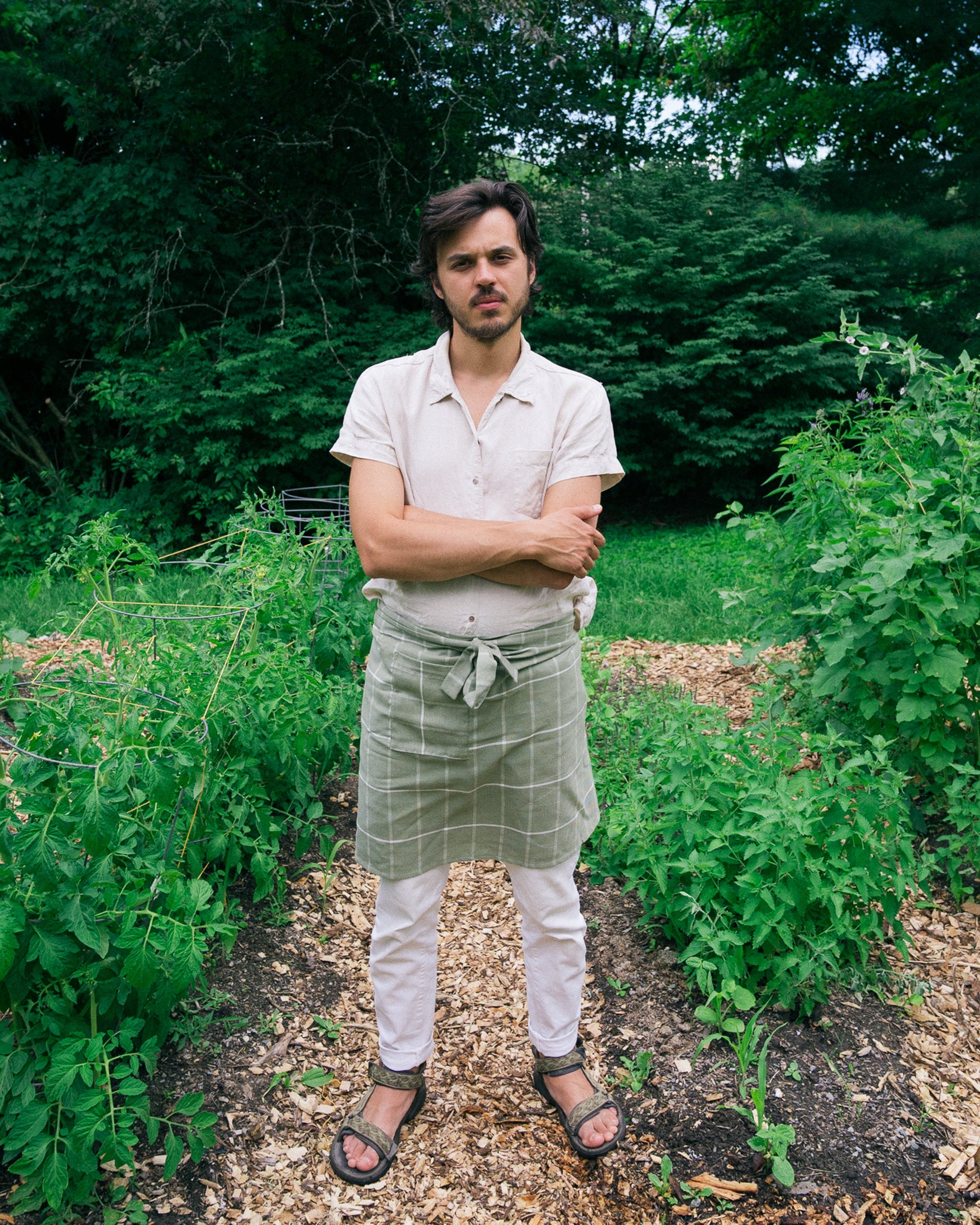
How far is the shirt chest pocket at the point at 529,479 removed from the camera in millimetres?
1803

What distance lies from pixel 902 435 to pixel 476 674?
6.64 feet

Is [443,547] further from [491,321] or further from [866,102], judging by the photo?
[866,102]

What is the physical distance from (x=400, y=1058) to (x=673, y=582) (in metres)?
4.85

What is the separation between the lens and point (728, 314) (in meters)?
8.84

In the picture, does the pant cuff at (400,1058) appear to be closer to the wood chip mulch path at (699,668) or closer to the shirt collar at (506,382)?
the shirt collar at (506,382)

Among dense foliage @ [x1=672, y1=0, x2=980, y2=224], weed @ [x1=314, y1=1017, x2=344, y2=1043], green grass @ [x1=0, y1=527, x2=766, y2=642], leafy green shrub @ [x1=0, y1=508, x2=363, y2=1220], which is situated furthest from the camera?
dense foliage @ [x1=672, y1=0, x2=980, y2=224]

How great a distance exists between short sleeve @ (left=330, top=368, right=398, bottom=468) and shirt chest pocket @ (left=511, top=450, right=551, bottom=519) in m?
0.25

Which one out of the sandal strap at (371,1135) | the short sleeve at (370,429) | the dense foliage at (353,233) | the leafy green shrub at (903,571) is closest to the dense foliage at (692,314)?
the dense foliage at (353,233)

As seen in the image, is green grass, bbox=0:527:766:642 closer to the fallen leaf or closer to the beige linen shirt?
the beige linen shirt

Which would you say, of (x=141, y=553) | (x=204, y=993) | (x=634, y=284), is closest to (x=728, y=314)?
(x=634, y=284)

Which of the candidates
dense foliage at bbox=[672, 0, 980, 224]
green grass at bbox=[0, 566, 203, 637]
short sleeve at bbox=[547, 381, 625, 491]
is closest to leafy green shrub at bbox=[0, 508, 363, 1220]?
short sleeve at bbox=[547, 381, 625, 491]

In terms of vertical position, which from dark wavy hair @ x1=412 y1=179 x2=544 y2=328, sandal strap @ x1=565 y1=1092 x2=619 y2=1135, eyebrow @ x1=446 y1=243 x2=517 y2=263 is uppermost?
dark wavy hair @ x1=412 y1=179 x2=544 y2=328

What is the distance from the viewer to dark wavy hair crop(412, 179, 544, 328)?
5.82ft

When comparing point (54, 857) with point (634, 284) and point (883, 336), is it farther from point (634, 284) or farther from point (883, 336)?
point (634, 284)
